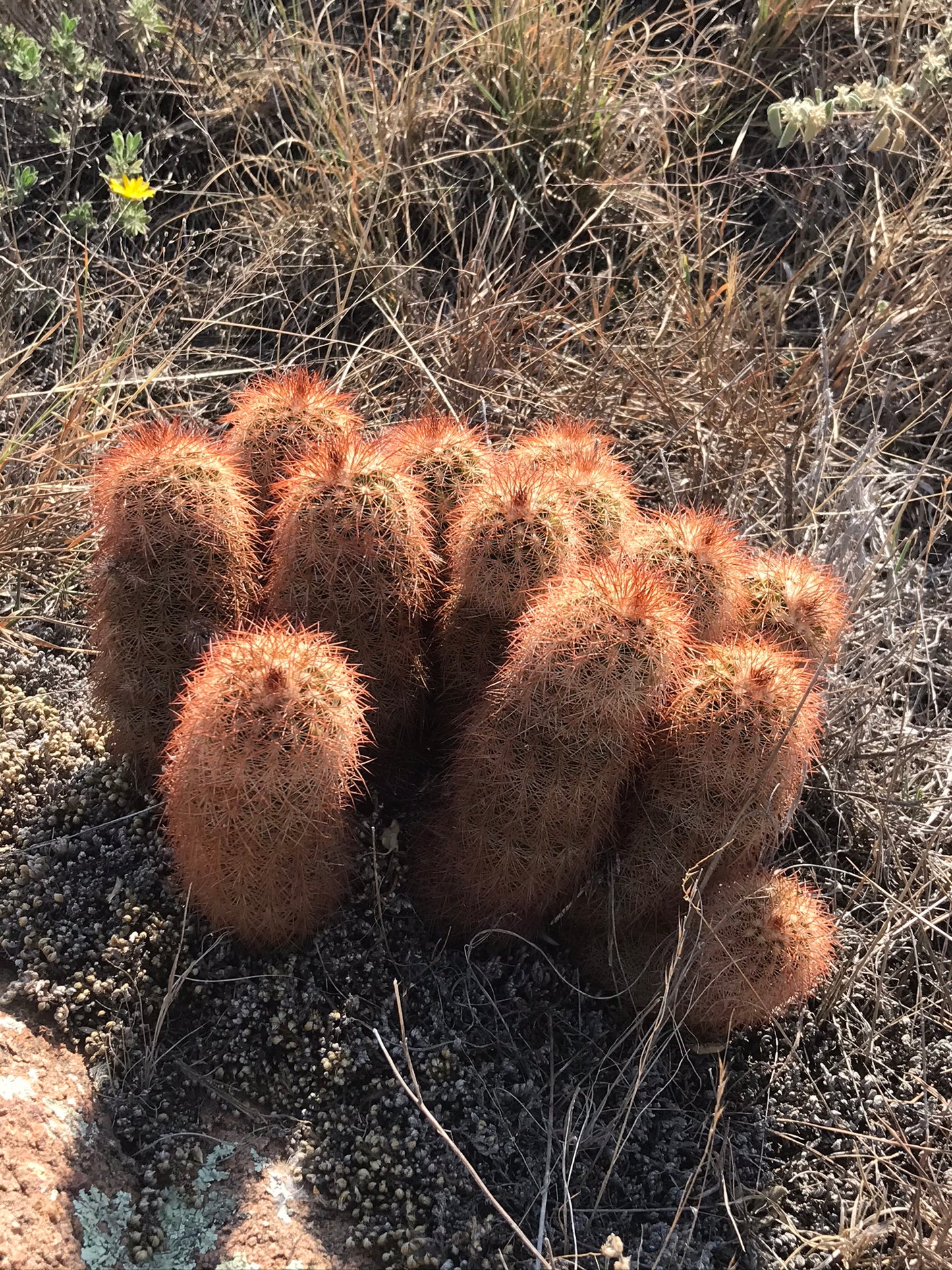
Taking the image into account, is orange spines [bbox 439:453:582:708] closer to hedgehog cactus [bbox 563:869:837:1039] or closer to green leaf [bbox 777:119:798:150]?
hedgehog cactus [bbox 563:869:837:1039]

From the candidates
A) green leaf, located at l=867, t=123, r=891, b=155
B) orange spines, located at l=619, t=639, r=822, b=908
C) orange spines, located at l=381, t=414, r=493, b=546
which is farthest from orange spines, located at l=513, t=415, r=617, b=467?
green leaf, located at l=867, t=123, r=891, b=155

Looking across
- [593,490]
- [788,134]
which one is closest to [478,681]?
[593,490]

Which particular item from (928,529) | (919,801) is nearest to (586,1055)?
(919,801)

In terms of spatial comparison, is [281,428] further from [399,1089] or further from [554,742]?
[399,1089]

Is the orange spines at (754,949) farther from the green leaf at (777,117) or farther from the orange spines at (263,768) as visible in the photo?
the green leaf at (777,117)

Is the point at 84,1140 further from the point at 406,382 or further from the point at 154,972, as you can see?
the point at 406,382

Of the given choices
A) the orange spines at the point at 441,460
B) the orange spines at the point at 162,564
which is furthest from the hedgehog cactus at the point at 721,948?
the orange spines at the point at 162,564

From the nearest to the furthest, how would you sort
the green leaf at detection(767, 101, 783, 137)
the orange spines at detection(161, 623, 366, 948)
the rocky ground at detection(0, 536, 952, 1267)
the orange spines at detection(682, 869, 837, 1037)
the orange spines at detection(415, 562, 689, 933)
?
the orange spines at detection(161, 623, 366, 948) < the orange spines at detection(415, 562, 689, 933) < the rocky ground at detection(0, 536, 952, 1267) < the orange spines at detection(682, 869, 837, 1037) < the green leaf at detection(767, 101, 783, 137)
